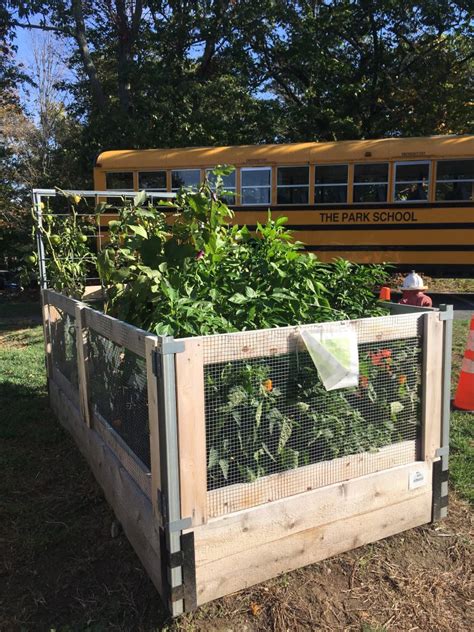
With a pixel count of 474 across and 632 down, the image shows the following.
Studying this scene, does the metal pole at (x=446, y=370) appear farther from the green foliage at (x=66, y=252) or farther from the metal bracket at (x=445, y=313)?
the green foliage at (x=66, y=252)

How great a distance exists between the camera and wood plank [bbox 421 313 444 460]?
2764 mm

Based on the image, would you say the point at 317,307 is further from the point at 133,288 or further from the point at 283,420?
the point at 133,288

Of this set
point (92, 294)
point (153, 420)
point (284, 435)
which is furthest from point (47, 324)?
point (284, 435)

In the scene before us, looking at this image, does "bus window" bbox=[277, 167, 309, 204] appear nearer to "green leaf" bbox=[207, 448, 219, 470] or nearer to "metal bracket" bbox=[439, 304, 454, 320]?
"metal bracket" bbox=[439, 304, 454, 320]

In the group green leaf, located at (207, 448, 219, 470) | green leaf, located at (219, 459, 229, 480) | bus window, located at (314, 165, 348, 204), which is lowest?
green leaf, located at (219, 459, 229, 480)

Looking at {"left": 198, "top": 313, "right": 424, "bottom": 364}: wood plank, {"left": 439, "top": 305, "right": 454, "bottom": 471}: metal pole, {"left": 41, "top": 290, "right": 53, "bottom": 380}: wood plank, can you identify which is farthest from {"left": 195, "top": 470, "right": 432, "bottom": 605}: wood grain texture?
{"left": 41, "top": 290, "right": 53, "bottom": 380}: wood plank

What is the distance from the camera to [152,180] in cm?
1123

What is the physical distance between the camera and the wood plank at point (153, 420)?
84.7 inches

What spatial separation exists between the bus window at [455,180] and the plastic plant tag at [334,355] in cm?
867

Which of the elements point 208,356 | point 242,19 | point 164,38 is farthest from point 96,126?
point 208,356

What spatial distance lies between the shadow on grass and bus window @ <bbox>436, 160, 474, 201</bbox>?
8556mm

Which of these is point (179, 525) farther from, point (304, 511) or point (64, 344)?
point (64, 344)

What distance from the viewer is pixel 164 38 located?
15391mm

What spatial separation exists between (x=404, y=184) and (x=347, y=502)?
8.79 metres
